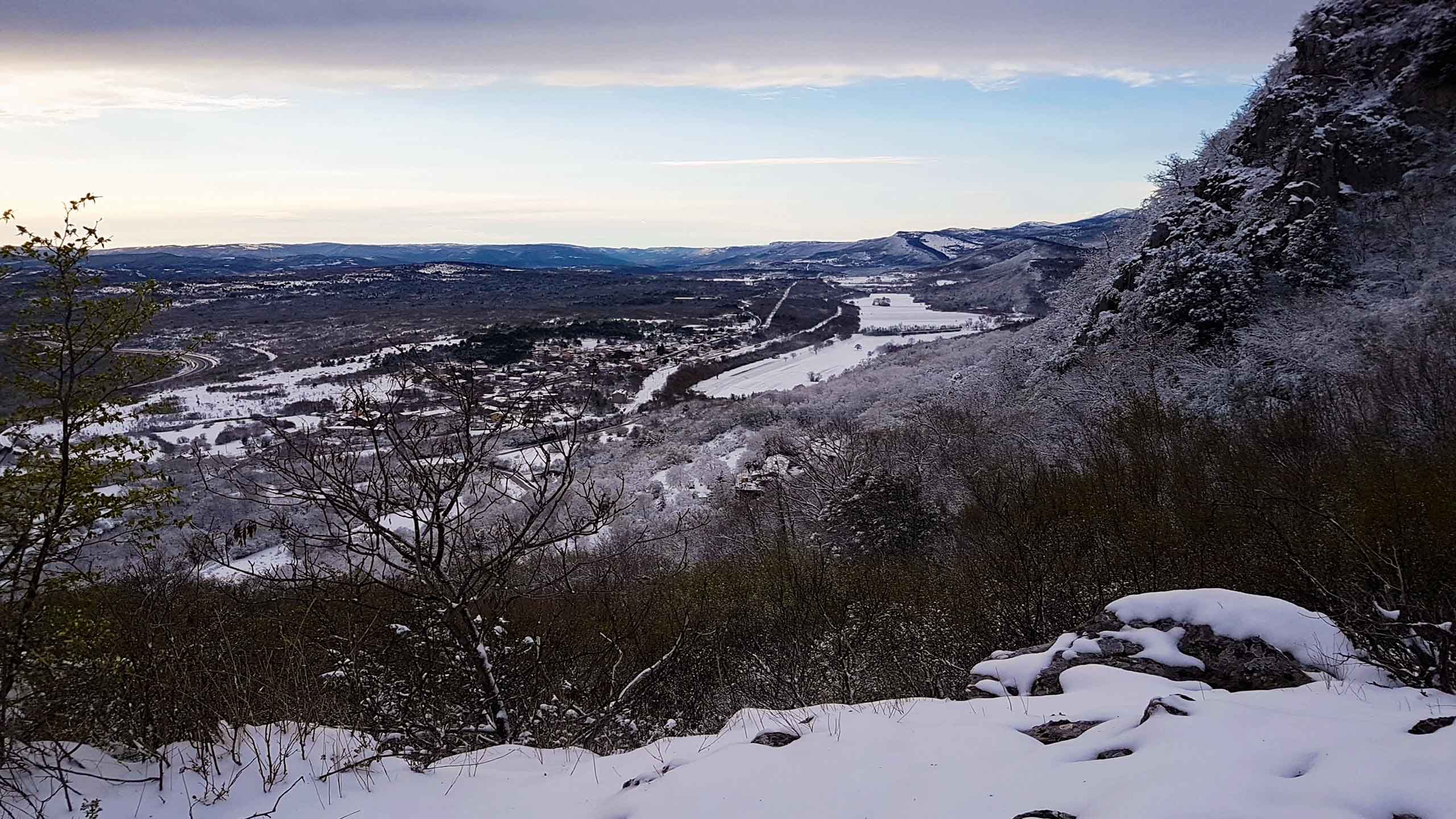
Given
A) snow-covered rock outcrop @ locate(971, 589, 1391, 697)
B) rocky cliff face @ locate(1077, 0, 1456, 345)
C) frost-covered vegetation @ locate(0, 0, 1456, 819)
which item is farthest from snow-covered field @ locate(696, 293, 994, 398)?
snow-covered rock outcrop @ locate(971, 589, 1391, 697)

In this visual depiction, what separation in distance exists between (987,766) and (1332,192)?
88.6 ft

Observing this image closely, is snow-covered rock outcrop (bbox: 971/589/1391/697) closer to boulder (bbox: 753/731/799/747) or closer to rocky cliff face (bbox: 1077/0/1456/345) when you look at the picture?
boulder (bbox: 753/731/799/747)

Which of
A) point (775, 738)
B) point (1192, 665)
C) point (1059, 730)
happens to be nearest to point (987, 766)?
point (1059, 730)

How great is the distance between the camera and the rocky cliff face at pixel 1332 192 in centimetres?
2169

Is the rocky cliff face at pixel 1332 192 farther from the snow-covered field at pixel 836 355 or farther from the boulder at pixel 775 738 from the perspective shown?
the snow-covered field at pixel 836 355

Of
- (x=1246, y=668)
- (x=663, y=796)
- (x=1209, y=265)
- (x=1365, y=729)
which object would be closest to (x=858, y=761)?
(x=663, y=796)

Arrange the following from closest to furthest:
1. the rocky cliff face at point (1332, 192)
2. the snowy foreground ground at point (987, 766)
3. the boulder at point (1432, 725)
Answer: the snowy foreground ground at point (987, 766), the boulder at point (1432, 725), the rocky cliff face at point (1332, 192)

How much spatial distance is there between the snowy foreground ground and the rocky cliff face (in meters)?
19.9

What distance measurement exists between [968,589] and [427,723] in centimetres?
950

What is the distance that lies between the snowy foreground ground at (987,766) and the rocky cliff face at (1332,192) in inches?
783

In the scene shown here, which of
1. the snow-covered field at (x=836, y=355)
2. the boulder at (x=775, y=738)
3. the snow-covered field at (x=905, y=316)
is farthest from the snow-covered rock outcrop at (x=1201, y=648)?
the snow-covered field at (x=905, y=316)

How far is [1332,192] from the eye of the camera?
76.1 ft

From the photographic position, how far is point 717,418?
42.9 metres

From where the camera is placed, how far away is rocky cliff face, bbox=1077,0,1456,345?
2169cm
